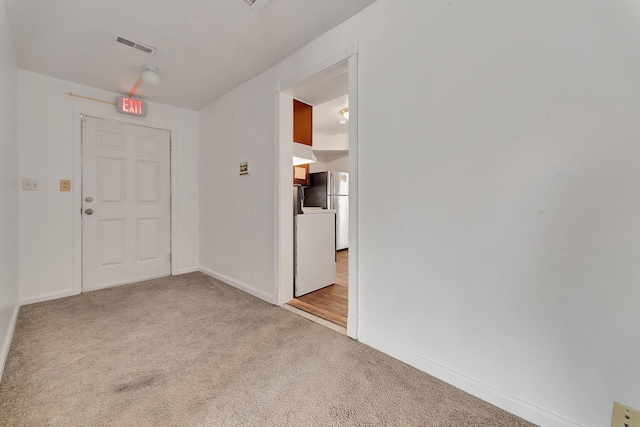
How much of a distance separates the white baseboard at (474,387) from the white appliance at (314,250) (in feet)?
3.56

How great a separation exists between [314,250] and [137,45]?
2420 millimetres

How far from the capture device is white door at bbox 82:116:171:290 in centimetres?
300

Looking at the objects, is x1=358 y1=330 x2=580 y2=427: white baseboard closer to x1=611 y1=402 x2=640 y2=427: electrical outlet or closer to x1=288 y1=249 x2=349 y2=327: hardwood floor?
x1=611 y1=402 x2=640 y2=427: electrical outlet

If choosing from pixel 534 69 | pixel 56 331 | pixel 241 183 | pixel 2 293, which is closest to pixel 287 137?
pixel 241 183

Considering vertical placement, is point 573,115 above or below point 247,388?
above

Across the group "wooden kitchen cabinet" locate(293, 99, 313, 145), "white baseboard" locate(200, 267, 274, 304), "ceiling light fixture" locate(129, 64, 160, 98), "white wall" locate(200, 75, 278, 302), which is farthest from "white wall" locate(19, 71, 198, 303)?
"wooden kitchen cabinet" locate(293, 99, 313, 145)

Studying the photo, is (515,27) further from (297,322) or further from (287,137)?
(297,322)

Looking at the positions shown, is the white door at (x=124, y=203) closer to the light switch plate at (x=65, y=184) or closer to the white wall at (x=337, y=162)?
the light switch plate at (x=65, y=184)

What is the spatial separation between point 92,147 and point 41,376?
Answer: 247 cm

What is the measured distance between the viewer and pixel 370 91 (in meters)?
1.80

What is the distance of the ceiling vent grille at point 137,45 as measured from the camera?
211 centimetres

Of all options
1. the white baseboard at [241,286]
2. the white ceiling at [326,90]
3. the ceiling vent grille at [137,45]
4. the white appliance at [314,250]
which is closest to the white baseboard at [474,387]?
the white appliance at [314,250]

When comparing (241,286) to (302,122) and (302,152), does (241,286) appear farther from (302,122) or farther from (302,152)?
(302,122)

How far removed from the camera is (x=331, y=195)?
5109 mm
